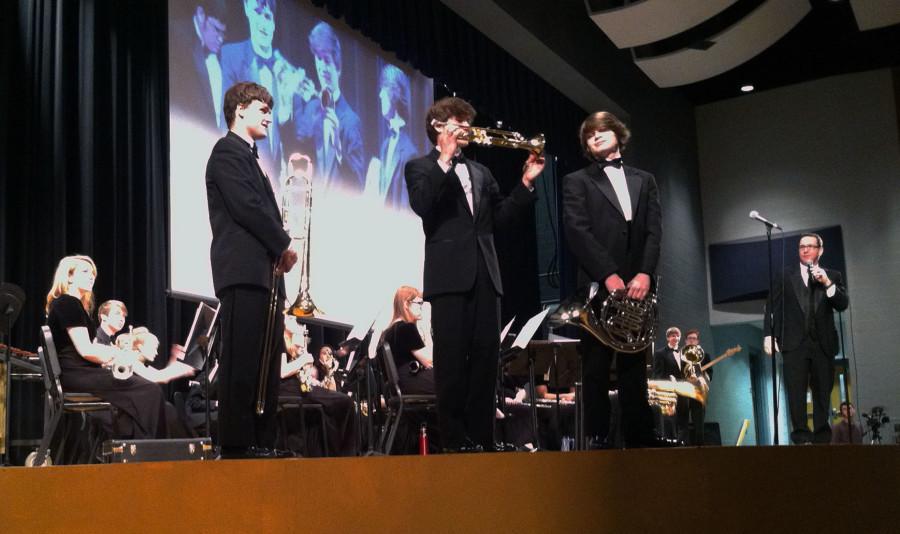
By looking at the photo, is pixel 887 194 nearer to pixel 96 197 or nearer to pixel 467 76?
pixel 467 76

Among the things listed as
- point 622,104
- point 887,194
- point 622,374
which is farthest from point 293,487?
point 887,194

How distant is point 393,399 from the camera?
5695mm

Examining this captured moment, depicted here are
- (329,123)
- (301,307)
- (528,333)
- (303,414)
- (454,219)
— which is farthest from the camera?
(329,123)

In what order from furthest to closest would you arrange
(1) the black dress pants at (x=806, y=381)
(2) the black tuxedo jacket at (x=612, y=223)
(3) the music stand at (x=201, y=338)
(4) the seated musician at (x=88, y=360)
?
(1) the black dress pants at (x=806, y=381)
(4) the seated musician at (x=88, y=360)
(3) the music stand at (x=201, y=338)
(2) the black tuxedo jacket at (x=612, y=223)

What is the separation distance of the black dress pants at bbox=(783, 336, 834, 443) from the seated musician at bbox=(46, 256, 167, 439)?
13.3 ft

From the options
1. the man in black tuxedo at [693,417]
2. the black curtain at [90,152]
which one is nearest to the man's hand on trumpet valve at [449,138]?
the black curtain at [90,152]

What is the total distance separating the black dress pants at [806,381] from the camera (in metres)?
6.50

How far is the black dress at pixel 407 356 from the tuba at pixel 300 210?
2.52 ft

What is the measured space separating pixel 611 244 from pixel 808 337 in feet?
10.2

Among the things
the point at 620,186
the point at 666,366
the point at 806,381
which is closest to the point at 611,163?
the point at 620,186

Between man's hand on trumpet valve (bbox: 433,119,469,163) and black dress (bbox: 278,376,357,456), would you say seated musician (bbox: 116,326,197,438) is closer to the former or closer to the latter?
black dress (bbox: 278,376,357,456)

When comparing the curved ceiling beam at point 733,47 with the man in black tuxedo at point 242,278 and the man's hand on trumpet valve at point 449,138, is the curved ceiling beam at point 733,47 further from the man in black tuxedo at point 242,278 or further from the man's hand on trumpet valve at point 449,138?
the man in black tuxedo at point 242,278

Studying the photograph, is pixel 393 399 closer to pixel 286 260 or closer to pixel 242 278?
pixel 286 260

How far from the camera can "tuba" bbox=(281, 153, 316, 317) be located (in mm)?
4379
